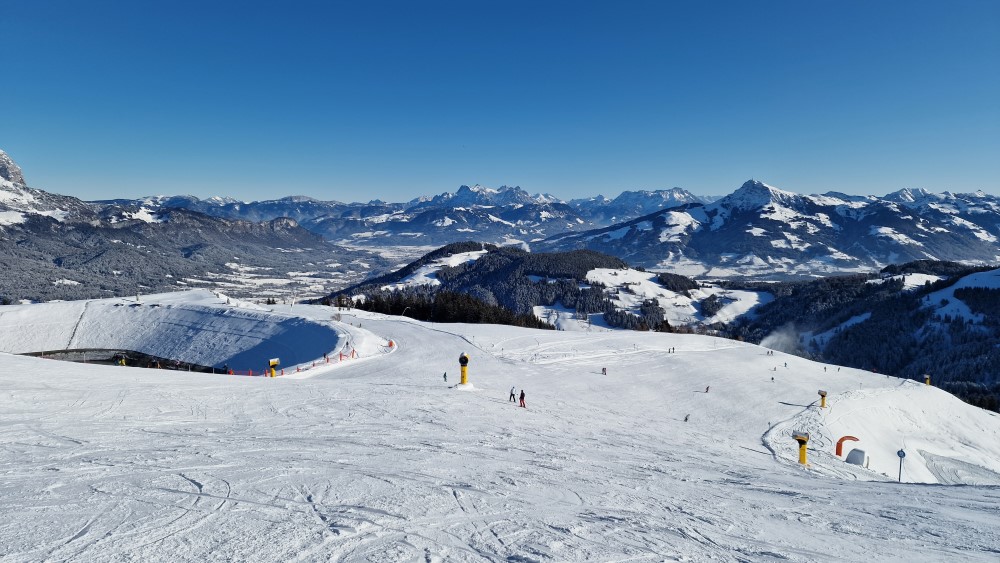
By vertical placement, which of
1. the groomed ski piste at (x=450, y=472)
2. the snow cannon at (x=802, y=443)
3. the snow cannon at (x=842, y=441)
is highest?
the groomed ski piste at (x=450, y=472)

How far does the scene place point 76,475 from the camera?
9.98 m

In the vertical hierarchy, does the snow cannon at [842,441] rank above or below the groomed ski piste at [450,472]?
below

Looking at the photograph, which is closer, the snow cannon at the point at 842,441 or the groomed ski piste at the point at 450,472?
the groomed ski piste at the point at 450,472

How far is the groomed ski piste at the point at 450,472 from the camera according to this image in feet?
25.0

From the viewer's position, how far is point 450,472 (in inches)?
456


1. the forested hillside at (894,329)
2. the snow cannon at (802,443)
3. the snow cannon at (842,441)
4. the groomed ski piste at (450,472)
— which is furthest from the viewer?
the forested hillside at (894,329)

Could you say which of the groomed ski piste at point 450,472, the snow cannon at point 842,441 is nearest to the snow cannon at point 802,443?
the groomed ski piste at point 450,472

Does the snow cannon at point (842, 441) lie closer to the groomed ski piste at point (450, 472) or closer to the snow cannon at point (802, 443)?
the groomed ski piste at point (450, 472)

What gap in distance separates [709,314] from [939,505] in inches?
7895

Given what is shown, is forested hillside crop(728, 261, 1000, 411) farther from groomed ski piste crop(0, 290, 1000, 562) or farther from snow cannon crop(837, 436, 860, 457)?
groomed ski piste crop(0, 290, 1000, 562)

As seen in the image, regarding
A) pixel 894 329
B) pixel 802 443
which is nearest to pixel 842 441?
pixel 802 443

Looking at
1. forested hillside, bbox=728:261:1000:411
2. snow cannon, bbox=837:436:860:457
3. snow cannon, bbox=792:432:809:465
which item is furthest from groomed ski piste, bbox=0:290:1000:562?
forested hillside, bbox=728:261:1000:411

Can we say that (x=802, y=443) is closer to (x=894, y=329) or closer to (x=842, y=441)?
(x=842, y=441)

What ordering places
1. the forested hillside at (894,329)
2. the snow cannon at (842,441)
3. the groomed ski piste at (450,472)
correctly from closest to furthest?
the groomed ski piste at (450,472)
the snow cannon at (842,441)
the forested hillside at (894,329)
